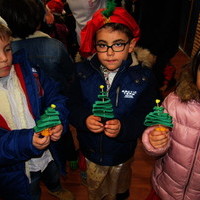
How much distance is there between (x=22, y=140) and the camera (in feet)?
4.30

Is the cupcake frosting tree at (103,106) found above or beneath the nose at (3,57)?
beneath

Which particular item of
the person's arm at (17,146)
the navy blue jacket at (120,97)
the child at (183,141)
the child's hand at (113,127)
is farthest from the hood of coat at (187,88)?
the person's arm at (17,146)

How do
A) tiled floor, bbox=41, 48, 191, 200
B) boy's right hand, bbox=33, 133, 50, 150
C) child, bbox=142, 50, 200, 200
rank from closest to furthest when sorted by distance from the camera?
1. boy's right hand, bbox=33, 133, 50, 150
2. child, bbox=142, 50, 200, 200
3. tiled floor, bbox=41, 48, 191, 200

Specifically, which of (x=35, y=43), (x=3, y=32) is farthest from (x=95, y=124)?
(x=35, y=43)

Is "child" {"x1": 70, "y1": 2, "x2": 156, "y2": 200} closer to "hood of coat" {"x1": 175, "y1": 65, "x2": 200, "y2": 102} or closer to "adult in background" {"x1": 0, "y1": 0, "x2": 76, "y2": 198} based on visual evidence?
"hood of coat" {"x1": 175, "y1": 65, "x2": 200, "y2": 102}

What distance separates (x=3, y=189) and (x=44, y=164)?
0.32m

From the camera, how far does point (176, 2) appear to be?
208 cm

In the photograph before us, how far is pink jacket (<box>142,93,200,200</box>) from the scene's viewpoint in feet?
4.48

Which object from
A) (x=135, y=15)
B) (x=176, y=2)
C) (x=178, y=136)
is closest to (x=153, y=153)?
(x=178, y=136)

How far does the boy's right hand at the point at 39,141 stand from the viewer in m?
1.25

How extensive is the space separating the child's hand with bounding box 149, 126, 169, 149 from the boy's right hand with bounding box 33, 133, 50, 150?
1.91ft

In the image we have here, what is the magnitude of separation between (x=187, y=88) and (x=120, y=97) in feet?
1.42

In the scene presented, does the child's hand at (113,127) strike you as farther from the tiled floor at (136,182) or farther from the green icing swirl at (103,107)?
the tiled floor at (136,182)

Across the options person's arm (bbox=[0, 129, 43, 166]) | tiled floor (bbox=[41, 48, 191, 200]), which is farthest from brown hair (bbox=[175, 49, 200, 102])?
tiled floor (bbox=[41, 48, 191, 200])
